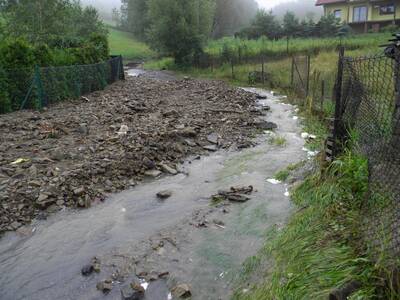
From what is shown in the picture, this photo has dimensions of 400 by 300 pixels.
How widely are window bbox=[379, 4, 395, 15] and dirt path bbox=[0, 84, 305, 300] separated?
3679 cm

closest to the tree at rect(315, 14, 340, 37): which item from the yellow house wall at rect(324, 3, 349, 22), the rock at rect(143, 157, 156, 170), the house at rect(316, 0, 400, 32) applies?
the yellow house wall at rect(324, 3, 349, 22)

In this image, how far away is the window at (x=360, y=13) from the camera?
125ft

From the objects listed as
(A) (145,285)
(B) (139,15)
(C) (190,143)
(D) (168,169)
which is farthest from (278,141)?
(B) (139,15)

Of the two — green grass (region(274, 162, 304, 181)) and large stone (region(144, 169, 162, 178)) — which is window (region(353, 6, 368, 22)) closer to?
green grass (region(274, 162, 304, 181))

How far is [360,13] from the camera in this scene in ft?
126

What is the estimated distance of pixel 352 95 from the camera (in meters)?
5.74

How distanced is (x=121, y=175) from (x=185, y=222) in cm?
245

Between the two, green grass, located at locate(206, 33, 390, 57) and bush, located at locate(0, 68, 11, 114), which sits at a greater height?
green grass, located at locate(206, 33, 390, 57)

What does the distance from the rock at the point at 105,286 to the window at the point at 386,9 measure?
41.1 metres

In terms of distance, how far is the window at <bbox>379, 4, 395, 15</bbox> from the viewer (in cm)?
3675

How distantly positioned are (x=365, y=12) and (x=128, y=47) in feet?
119

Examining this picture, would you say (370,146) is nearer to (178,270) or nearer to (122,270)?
(178,270)

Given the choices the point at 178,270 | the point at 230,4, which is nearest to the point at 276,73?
the point at 178,270

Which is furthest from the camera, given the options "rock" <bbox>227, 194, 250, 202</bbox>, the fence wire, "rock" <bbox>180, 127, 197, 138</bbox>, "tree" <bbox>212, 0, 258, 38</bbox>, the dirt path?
"tree" <bbox>212, 0, 258, 38</bbox>
